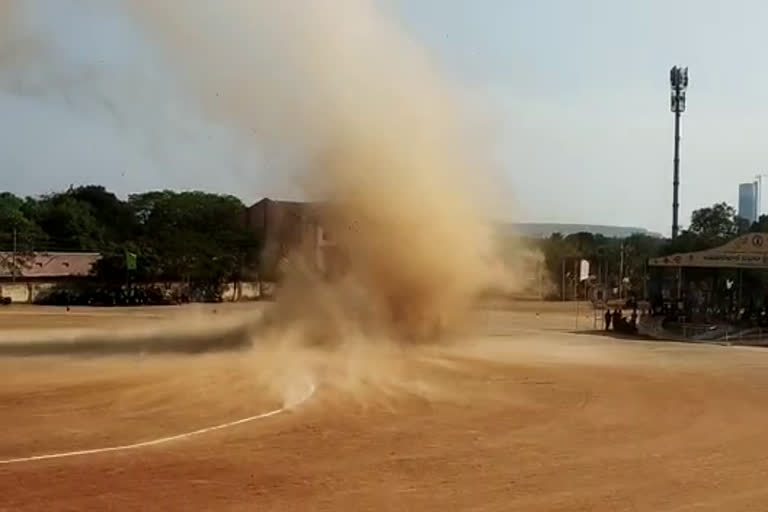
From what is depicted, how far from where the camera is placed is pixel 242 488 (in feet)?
38.0

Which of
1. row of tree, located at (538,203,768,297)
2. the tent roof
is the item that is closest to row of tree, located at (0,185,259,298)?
row of tree, located at (538,203,768,297)

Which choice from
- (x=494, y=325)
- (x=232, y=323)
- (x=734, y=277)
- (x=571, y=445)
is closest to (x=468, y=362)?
(x=571, y=445)

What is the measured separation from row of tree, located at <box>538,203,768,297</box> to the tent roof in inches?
567

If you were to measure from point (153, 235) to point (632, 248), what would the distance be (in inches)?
1764

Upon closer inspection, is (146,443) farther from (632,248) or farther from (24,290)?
(632,248)

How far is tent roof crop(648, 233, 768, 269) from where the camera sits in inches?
1435

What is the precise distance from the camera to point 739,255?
3709 cm

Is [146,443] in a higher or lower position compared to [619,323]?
lower

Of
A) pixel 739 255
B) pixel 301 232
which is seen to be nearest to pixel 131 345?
pixel 301 232

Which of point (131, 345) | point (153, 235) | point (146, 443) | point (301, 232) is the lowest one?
point (146, 443)

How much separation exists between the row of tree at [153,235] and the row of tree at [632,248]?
2267cm

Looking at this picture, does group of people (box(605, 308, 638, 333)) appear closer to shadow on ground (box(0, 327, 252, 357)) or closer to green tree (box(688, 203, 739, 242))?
shadow on ground (box(0, 327, 252, 357))

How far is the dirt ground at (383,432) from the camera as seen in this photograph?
11.4m

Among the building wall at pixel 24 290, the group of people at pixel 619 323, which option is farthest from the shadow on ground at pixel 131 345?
the building wall at pixel 24 290
